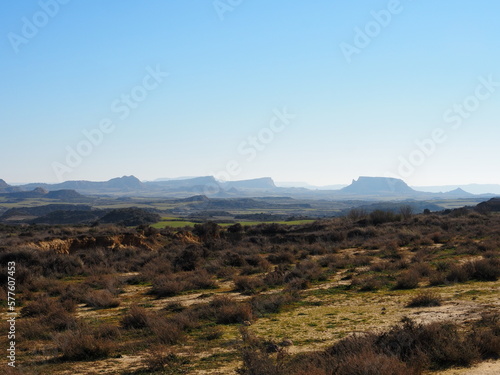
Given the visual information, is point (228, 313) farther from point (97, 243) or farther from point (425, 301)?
point (97, 243)

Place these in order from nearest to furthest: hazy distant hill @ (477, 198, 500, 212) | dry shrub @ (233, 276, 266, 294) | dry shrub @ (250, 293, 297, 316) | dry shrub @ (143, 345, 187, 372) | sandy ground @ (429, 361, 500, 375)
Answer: sandy ground @ (429, 361, 500, 375), dry shrub @ (143, 345, 187, 372), dry shrub @ (250, 293, 297, 316), dry shrub @ (233, 276, 266, 294), hazy distant hill @ (477, 198, 500, 212)

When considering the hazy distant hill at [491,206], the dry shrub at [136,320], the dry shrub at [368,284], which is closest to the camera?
the dry shrub at [136,320]

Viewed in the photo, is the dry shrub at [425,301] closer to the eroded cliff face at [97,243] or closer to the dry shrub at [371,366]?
the dry shrub at [371,366]

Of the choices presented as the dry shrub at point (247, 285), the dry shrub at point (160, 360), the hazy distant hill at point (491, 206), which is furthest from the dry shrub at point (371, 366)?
the hazy distant hill at point (491, 206)

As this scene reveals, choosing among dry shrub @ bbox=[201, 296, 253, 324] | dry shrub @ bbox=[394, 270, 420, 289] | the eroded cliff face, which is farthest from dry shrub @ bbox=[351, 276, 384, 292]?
the eroded cliff face

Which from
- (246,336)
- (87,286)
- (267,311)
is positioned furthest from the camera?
(87,286)

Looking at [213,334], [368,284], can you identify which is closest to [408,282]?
[368,284]

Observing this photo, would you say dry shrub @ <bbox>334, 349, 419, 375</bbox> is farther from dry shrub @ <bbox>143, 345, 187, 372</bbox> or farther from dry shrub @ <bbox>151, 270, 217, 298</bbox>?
dry shrub @ <bbox>151, 270, 217, 298</bbox>

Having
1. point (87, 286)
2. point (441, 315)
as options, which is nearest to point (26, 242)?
point (87, 286)

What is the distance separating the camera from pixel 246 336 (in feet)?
29.8

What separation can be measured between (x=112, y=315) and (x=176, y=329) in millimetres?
4529

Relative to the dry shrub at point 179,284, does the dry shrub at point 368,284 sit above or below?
above

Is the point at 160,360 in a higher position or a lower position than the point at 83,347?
higher

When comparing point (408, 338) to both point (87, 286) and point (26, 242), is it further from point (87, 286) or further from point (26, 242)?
point (26, 242)
